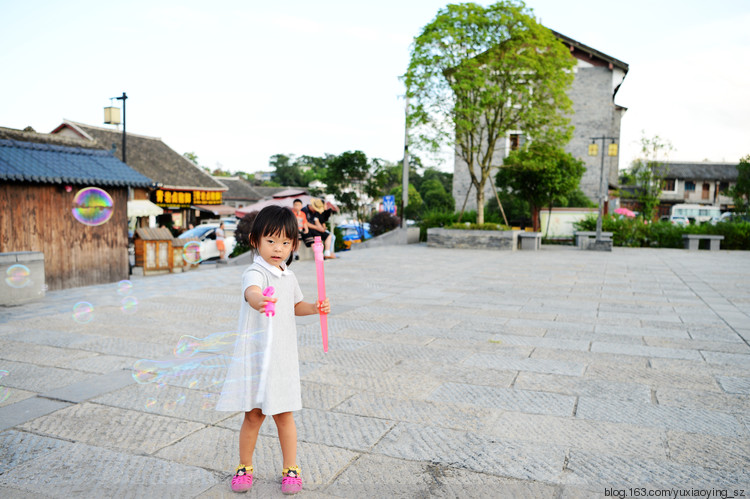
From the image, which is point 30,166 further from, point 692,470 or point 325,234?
point 692,470

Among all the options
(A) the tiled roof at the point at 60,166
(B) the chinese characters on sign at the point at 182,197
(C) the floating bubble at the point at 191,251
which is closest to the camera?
(A) the tiled roof at the point at 60,166

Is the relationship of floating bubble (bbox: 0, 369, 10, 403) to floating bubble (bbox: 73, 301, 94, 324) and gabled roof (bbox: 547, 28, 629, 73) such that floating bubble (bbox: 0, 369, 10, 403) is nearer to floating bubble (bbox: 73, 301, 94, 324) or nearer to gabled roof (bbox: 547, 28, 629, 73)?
floating bubble (bbox: 73, 301, 94, 324)

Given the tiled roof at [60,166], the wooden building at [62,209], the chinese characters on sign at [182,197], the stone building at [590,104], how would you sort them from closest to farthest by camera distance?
1. the wooden building at [62,209]
2. the tiled roof at [60,166]
3. the chinese characters on sign at [182,197]
4. the stone building at [590,104]

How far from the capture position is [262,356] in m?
2.74

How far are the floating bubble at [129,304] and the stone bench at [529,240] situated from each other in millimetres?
18323

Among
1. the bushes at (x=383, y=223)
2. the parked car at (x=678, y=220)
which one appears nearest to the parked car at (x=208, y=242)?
the bushes at (x=383, y=223)

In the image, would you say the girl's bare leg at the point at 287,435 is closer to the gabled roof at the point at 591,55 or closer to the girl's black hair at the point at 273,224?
the girl's black hair at the point at 273,224

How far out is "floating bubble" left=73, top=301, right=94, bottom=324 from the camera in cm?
706

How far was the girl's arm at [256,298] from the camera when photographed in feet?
8.28

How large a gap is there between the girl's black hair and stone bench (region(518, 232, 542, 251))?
2200 centimetres

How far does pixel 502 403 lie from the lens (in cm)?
414

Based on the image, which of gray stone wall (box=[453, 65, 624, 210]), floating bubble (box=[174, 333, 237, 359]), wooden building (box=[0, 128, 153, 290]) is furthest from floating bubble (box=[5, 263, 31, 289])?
gray stone wall (box=[453, 65, 624, 210])

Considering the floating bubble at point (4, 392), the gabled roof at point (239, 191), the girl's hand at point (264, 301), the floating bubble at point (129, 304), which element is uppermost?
the gabled roof at point (239, 191)

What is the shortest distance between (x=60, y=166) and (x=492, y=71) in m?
16.4
